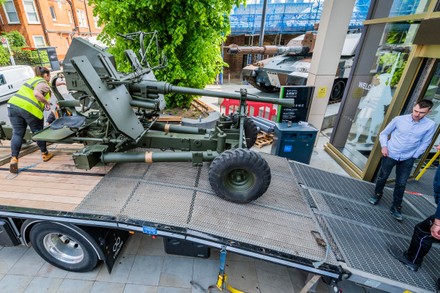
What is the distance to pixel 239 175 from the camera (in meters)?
3.52

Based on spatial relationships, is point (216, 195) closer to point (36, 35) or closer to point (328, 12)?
point (328, 12)

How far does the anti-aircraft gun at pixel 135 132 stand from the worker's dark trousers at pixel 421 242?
74.5 inches

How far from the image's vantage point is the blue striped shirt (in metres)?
3.52

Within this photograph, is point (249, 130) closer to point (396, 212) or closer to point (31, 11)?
point (396, 212)

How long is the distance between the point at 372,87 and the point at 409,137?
2.90m

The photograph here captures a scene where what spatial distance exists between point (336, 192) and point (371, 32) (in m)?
4.16

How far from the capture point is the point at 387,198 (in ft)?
14.1

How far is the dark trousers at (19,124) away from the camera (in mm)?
4035

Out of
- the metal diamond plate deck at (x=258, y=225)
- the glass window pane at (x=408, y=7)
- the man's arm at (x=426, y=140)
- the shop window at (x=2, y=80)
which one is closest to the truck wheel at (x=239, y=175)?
the metal diamond plate deck at (x=258, y=225)

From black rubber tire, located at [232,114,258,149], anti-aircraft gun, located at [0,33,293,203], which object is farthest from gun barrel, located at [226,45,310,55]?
anti-aircraft gun, located at [0,33,293,203]

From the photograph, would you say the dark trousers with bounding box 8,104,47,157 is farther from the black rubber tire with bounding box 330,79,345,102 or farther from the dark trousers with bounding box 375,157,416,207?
the black rubber tire with bounding box 330,79,345,102

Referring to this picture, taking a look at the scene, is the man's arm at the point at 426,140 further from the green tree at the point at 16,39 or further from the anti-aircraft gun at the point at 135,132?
the green tree at the point at 16,39

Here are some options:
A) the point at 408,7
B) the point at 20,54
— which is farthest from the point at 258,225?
the point at 20,54

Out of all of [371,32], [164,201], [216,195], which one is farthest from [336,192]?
[371,32]
